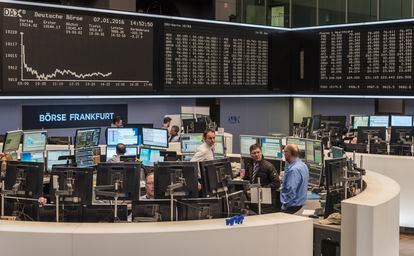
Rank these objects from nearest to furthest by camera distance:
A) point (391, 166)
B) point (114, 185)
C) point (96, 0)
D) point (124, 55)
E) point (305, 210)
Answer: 1. point (114, 185)
2. point (305, 210)
3. point (391, 166)
4. point (124, 55)
5. point (96, 0)

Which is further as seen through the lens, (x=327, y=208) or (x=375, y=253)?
(x=327, y=208)

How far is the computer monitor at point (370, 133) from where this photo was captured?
32.4 feet

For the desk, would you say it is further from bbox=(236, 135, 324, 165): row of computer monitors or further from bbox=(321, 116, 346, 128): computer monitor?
bbox=(321, 116, 346, 128): computer monitor

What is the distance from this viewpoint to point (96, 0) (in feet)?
43.4

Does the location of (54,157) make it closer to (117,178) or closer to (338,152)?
(117,178)

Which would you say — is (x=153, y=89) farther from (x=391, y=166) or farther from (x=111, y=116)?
(x=391, y=166)

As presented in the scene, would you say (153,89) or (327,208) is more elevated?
(153,89)

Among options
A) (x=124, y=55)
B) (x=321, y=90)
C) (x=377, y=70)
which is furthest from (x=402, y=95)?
(x=124, y=55)

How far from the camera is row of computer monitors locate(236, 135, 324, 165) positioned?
8.00m

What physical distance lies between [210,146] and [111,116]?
13.9ft

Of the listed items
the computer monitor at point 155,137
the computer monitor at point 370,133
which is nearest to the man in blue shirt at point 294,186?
the computer monitor at point 155,137

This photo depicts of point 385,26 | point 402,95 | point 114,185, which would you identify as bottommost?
point 114,185

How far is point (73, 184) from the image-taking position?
A: 5.42 metres

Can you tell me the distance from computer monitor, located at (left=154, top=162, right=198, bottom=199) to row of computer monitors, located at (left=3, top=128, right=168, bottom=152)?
359cm
